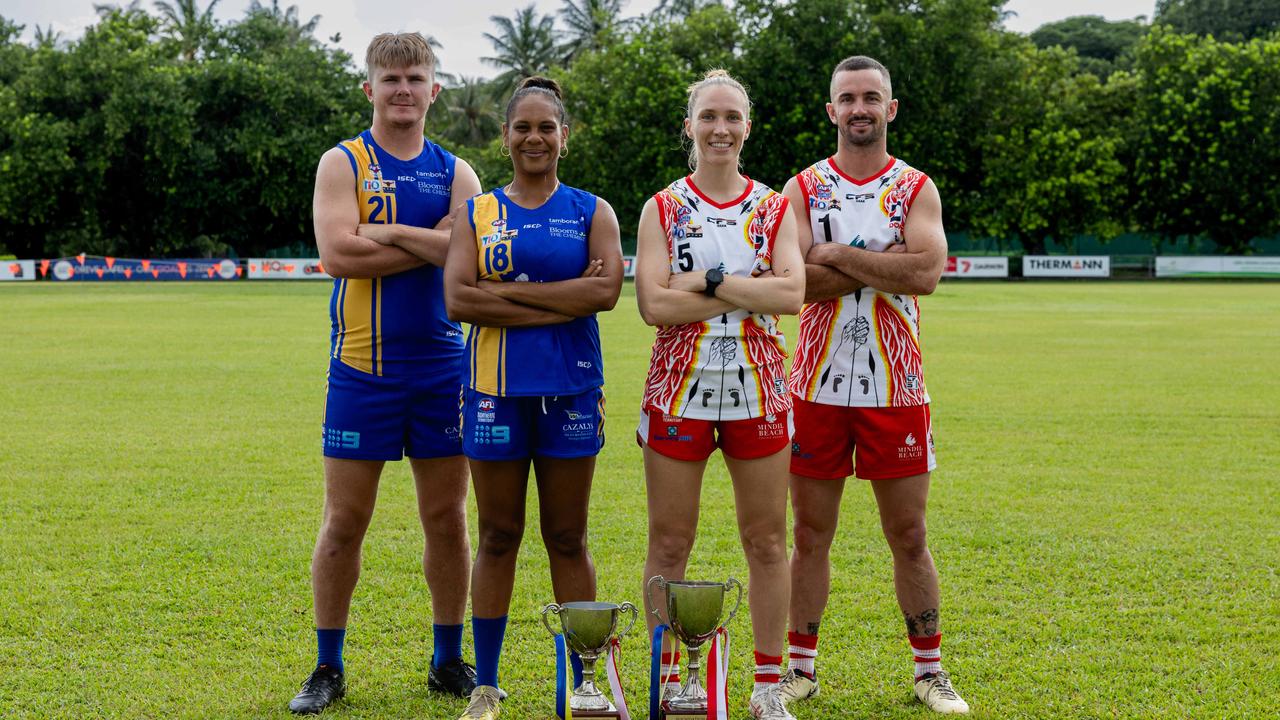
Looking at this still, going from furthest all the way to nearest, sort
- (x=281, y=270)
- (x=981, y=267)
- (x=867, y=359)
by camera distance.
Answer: (x=981, y=267)
(x=281, y=270)
(x=867, y=359)

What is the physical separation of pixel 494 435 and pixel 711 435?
700 mm

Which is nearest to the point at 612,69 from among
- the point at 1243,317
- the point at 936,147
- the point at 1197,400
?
the point at 936,147

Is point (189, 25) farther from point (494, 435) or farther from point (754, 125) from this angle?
point (494, 435)

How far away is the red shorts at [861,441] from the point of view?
160 inches

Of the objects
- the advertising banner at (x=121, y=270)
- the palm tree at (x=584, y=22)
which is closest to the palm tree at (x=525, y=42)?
the palm tree at (x=584, y=22)

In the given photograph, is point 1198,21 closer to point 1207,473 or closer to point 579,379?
point 1207,473

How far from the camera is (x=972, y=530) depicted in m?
6.50

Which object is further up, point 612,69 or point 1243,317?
point 612,69

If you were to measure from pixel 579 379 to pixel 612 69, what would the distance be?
42.4 meters

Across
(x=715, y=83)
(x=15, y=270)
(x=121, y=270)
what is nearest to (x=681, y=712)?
(x=715, y=83)

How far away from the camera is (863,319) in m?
4.10

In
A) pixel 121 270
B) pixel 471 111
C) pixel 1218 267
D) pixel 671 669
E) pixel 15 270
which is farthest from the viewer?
pixel 471 111

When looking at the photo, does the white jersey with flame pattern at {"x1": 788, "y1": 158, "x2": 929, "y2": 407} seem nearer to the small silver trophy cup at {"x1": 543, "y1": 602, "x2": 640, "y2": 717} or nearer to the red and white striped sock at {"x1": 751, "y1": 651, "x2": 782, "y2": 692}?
the red and white striped sock at {"x1": 751, "y1": 651, "x2": 782, "y2": 692}

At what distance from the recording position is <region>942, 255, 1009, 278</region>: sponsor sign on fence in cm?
4378
